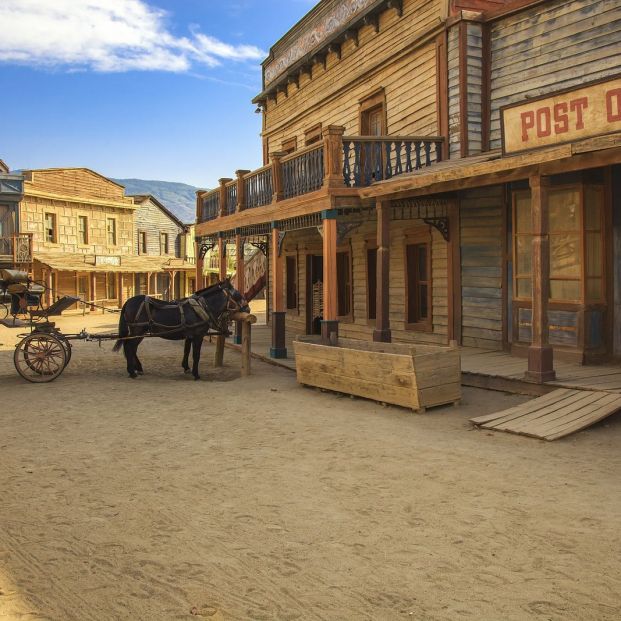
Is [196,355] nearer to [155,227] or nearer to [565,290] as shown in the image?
[565,290]

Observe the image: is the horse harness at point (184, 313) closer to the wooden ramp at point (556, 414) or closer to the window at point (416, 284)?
the window at point (416, 284)

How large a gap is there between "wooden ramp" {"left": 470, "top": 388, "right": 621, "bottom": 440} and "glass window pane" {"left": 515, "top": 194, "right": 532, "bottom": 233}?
367cm

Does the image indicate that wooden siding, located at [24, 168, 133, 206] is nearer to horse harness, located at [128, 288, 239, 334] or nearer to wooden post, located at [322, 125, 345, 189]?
horse harness, located at [128, 288, 239, 334]

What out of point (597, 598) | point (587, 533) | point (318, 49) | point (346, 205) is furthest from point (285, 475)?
point (318, 49)

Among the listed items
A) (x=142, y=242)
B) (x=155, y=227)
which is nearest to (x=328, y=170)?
(x=142, y=242)

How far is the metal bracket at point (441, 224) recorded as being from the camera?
491 inches

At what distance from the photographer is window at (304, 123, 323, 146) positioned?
59.6 feet

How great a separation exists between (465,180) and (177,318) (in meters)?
5.60

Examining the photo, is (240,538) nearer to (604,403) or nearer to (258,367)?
(604,403)

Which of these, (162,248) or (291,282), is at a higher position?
(162,248)

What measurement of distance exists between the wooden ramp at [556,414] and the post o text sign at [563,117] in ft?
10.1

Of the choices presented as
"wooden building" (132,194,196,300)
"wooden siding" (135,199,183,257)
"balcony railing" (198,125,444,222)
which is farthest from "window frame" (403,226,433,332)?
"wooden siding" (135,199,183,257)

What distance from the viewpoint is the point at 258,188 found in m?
15.5

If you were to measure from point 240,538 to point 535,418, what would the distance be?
4.31 meters
